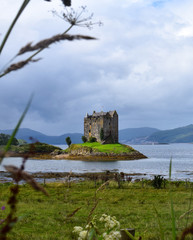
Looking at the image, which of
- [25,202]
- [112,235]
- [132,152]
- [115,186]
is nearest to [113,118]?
[132,152]

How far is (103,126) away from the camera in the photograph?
10981 cm

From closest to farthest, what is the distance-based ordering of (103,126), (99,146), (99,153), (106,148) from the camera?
1. (99,153)
2. (106,148)
3. (99,146)
4. (103,126)

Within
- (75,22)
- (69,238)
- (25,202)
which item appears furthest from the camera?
(25,202)

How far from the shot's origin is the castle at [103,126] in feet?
362

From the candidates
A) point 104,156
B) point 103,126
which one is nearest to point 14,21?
point 104,156

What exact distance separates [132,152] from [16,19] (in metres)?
103

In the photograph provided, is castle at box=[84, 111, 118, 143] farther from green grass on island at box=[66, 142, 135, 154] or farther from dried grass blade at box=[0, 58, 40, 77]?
dried grass blade at box=[0, 58, 40, 77]

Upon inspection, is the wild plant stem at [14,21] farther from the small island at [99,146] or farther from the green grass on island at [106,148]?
the green grass on island at [106,148]

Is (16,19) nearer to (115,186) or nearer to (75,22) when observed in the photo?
(75,22)

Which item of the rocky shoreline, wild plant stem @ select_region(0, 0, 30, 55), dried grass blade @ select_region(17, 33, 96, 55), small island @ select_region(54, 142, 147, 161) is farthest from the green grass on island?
dried grass blade @ select_region(17, 33, 96, 55)

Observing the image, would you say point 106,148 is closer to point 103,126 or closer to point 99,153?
point 99,153

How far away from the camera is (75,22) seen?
8.04 ft

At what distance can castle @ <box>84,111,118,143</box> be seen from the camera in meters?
110

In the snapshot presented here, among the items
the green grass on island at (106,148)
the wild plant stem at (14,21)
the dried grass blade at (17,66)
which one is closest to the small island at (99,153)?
the green grass on island at (106,148)
